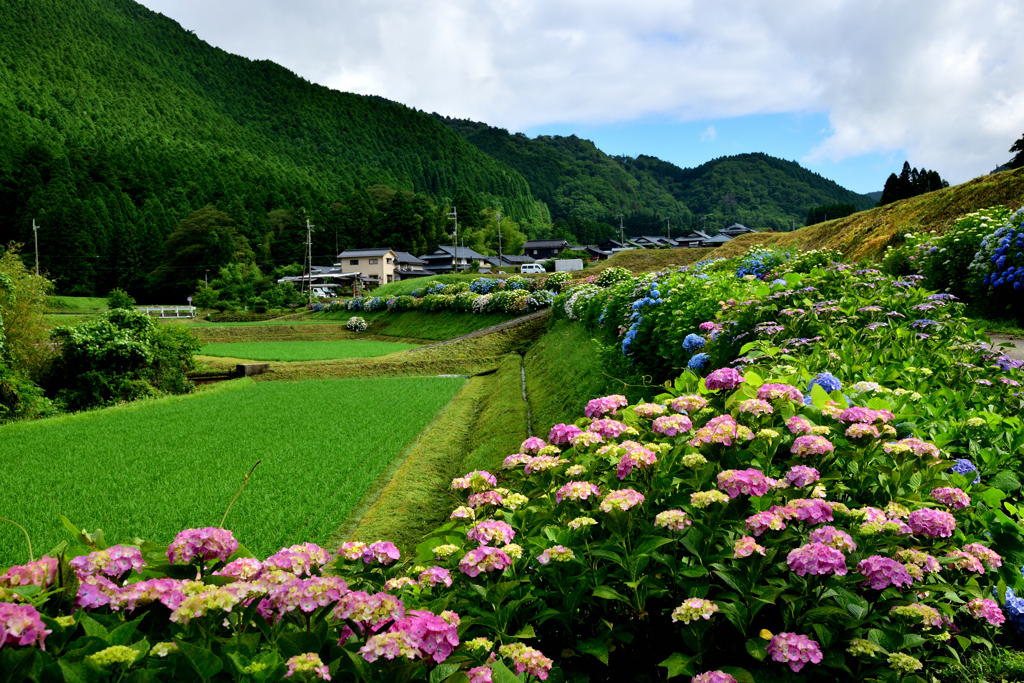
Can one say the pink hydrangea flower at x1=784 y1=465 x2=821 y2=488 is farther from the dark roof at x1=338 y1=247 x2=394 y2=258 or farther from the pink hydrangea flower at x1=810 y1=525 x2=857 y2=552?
the dark roof at x1=338 y1=247 x2=394 y2=258

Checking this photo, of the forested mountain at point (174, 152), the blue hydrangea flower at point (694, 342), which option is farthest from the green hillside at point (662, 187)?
the blue hydrangea flower at point (694, 342)

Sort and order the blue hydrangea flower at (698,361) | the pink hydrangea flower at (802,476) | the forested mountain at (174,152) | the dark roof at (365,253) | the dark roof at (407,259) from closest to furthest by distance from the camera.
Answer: the pink hydrangea flower at (802,476) → the blue hydrangea flower at (698,361) → the forested mountain at (174,152) → the dark roof at (365,253) → the dark roof at (407,259)

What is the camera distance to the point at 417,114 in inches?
5246

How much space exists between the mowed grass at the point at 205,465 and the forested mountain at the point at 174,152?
185 ft

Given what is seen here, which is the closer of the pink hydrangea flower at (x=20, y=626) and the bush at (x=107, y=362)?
the pink hydrangea flower at (x=20, y=626)

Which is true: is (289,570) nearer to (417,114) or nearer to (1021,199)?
(1021,199)

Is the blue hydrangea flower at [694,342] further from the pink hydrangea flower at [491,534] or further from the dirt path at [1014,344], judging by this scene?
the pink hydrangea flower at [491,534]

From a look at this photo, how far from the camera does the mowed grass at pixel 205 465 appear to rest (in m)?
4.86

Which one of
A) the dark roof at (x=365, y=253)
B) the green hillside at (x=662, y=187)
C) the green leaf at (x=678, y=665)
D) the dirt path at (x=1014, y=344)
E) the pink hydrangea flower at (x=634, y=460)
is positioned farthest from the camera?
the green hillside at (x=662, y=187)

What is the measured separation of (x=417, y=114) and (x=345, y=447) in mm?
139173

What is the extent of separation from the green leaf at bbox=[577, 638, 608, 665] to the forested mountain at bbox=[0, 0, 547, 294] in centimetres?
6590

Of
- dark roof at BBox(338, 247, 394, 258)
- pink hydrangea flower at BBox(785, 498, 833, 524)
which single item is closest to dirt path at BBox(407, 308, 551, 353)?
pink hydrangea flower at BBox(785, 498, 833, 524)

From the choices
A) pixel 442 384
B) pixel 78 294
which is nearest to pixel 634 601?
pixel 442 384


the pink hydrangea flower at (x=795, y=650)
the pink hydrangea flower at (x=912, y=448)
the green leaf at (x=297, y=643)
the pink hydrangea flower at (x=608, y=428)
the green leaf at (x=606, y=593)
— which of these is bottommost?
the pink hydrangea flower at (x=795, y=650)
